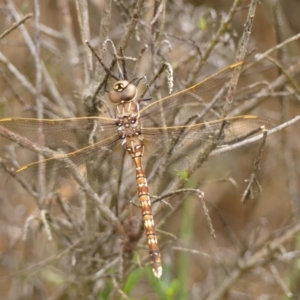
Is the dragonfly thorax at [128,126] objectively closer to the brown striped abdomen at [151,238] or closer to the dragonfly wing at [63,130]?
the dragonfly wing at [63,130]

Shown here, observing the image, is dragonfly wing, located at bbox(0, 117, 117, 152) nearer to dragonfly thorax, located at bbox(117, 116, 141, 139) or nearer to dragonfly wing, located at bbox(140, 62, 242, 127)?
dragonfly thorax, located at bbox(117, 116, 141, 139)

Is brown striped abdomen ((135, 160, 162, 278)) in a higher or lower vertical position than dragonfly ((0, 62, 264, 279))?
lower

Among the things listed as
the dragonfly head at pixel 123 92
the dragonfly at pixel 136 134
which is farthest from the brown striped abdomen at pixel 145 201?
the dragonfly head at pixel 123 92

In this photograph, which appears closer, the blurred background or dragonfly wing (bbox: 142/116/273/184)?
dragonfly wing (bbox: 142/116/273/184)

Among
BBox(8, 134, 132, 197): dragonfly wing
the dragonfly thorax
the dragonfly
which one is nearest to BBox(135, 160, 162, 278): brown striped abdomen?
the dragonfly

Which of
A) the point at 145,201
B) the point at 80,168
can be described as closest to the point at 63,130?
the point at 80,168

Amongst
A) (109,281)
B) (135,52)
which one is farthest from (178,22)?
(109,281)

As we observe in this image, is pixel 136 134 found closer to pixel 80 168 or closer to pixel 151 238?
pixel 80 168

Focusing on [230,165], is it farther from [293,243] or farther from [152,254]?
[152,254]
